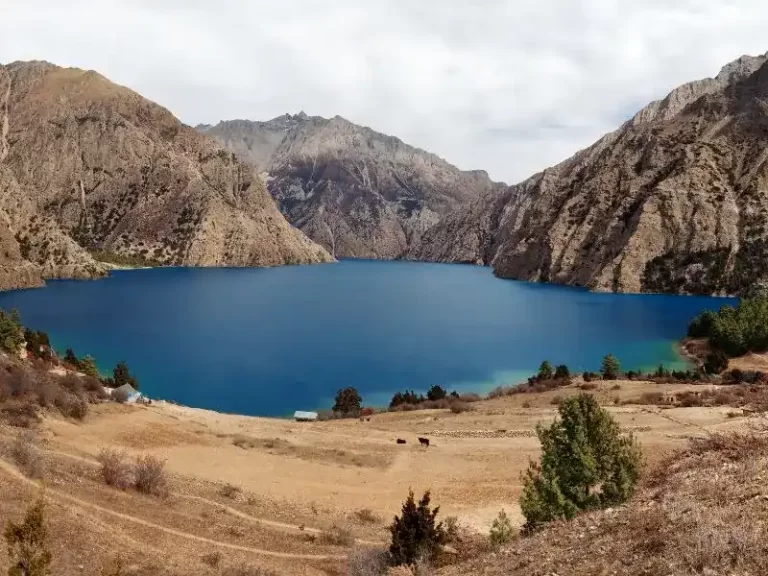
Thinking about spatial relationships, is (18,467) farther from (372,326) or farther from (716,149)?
(716,149)

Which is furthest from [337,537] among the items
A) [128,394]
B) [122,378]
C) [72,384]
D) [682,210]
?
[682,210]

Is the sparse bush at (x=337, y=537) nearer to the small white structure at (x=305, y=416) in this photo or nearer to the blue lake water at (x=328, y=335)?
the small white structure at (x=305, y=416)

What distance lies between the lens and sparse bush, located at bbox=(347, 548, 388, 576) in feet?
49.6

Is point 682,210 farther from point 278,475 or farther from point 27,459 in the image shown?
point 27,459

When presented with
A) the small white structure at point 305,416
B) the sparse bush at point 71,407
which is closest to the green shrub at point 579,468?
the sparse bush at point 71,407

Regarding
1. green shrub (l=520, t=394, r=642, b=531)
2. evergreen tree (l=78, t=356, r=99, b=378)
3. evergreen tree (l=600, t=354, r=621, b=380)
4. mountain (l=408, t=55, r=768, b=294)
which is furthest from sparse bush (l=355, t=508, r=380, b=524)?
mountain (l=408, t=55, r=768, b=294)

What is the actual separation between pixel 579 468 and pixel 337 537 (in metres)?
8.22

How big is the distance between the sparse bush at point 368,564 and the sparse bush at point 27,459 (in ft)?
35.2

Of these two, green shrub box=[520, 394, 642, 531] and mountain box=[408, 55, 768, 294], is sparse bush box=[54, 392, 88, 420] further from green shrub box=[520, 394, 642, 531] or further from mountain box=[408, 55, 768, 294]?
mountain box=[408, 55, 768, 294]

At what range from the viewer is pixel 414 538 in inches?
645

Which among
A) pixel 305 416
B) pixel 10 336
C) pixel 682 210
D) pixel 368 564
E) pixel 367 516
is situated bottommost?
pixel 305 416

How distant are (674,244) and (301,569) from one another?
162423mm

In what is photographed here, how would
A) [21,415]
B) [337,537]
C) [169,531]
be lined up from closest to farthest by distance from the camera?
[169,531]
[337,537]
[21,415]

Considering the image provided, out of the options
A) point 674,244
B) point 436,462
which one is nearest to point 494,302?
point 674,244
